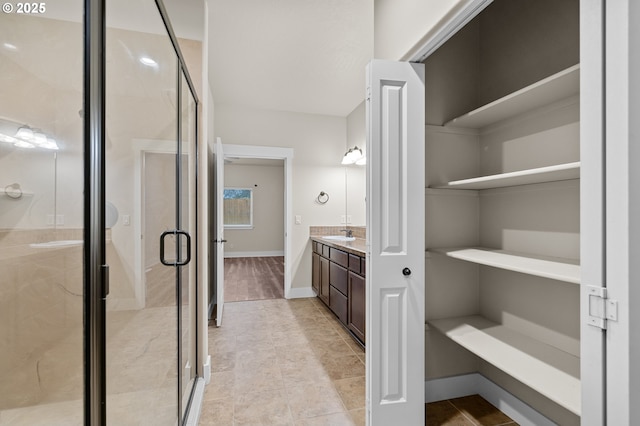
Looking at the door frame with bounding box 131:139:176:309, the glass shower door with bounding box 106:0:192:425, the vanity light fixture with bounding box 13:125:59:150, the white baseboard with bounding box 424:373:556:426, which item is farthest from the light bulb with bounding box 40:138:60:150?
the white baseboard with bounding box 424:373:556:426

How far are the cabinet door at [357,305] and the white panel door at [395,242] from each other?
0.98 meters

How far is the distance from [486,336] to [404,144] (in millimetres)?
1225

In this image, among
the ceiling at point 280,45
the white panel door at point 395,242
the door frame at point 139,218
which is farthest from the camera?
the ceiling at point 280,45

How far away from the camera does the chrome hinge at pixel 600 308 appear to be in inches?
31.8

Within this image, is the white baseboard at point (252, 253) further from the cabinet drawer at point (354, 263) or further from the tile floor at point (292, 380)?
the cabinet drawer at point (354, 263)

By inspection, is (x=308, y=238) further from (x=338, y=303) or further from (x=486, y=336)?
(x=486, y=336)

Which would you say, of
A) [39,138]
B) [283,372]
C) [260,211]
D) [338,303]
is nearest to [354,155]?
[338,303]

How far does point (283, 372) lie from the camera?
237 centimetres

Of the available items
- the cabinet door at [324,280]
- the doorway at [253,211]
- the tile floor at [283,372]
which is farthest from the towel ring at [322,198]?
the doorway at [253,211]

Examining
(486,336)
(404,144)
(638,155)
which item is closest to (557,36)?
(404,144)

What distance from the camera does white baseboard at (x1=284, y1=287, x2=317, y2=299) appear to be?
442cm

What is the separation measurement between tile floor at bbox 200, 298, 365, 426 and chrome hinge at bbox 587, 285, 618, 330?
4.76 feet

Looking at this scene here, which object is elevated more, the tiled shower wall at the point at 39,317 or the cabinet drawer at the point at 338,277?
the tiled shower wall at the point at 39,317

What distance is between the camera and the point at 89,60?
0.72m
